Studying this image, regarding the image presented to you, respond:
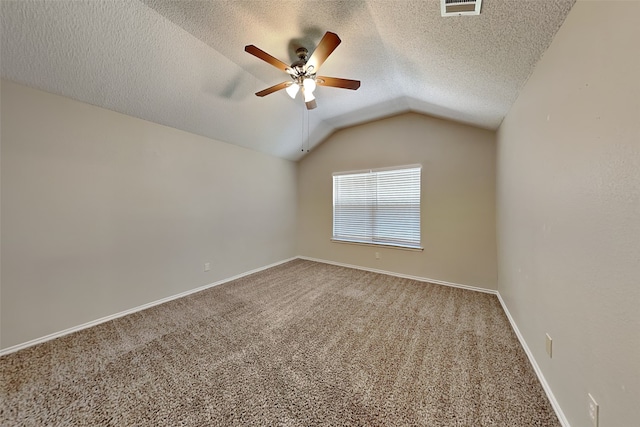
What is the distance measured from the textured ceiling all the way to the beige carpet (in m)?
2.30

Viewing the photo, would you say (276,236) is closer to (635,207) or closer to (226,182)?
(226,182)

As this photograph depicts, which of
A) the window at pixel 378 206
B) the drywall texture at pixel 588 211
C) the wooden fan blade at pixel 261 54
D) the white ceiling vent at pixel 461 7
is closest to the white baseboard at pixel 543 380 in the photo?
the drywall texture at pixel 588 211

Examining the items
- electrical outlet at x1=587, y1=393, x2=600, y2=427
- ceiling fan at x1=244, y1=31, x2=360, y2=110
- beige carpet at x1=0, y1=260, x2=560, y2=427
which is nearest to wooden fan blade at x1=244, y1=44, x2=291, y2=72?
ceiling fan at x1=244, y1=31, x2=360, y2=110

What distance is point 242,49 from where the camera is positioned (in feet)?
6.89

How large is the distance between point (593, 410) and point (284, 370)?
169cm

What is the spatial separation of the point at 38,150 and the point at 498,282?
17.5ft

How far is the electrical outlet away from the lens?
3.17 feet

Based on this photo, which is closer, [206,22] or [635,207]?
[635,207]

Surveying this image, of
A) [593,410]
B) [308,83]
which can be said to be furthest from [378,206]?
[593,410]

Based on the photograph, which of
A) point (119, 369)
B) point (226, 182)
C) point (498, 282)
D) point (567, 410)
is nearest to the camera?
point (567, 410)

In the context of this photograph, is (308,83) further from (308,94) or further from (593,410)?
(593,410)

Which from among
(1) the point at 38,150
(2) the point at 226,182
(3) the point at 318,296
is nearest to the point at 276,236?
(2) the point at 226,182

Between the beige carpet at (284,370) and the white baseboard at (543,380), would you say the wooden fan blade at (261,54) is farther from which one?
the white baseboard at (543,380)

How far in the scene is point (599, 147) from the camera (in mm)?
961
